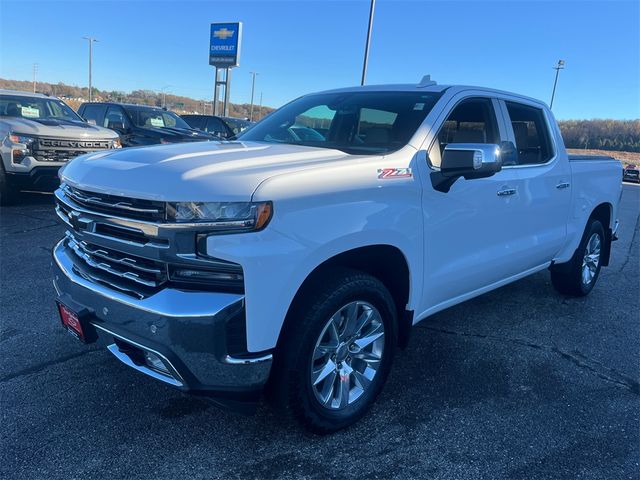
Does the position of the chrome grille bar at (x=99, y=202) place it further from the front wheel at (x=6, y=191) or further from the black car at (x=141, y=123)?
the black car at (x=141, y=123)

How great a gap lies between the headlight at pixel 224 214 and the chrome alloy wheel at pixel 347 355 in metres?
0.70

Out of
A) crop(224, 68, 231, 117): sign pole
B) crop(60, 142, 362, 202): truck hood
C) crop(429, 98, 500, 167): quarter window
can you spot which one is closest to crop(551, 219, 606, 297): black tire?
crop(429, 98, 500, 167): quarter window

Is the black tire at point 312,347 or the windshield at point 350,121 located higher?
the windshield at point 350,121

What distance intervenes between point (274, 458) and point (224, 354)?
0.73 metres

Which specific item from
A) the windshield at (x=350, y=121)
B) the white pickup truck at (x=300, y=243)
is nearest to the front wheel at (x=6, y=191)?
the windshield at (x=350, y=121)

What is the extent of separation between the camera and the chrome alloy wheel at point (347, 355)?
272 cm

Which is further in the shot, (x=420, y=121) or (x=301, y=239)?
(x=420, y=121)

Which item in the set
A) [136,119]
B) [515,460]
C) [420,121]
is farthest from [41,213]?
[515,460]

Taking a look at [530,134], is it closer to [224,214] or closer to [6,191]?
[224,214]

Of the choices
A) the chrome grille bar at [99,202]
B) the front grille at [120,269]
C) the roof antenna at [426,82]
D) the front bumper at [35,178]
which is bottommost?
the front bumper at [35,178]

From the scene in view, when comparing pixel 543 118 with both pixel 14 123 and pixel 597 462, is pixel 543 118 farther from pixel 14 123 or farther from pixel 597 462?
pixel 14 123

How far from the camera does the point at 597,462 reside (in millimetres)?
2742

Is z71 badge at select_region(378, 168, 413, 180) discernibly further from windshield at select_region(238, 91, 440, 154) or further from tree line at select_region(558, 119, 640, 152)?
tree line at select_region(558, 119, 640, 152)

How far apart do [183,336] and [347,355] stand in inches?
39.7
